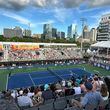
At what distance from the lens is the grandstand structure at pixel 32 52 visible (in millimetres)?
46997

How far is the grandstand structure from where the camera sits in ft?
154

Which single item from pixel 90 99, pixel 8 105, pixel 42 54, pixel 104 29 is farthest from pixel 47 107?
pixel 104 29

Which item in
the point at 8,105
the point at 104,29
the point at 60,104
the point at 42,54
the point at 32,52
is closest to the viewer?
the point at 8,105

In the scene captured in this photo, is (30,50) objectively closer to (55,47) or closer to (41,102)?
(55,47)

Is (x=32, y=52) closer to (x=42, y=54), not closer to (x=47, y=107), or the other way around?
(x=42, y=54)

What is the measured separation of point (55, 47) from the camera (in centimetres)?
6219

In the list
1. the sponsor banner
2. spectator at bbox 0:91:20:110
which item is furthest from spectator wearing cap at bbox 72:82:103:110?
the sponsor banner

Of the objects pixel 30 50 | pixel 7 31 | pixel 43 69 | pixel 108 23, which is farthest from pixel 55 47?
pixel 7 31

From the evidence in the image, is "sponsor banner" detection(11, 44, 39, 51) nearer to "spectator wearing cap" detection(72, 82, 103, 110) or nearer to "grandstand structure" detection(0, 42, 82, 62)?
"grandstand structure" detection(0, 42, 82, 62)

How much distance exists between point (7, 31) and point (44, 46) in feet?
266

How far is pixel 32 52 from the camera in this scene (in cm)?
5259

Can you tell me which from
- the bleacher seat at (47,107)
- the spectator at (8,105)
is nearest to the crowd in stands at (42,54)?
the bleacher seat at (47,107)

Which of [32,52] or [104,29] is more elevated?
[104,29]

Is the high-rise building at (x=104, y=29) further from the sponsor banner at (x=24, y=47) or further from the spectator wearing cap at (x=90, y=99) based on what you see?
the spectator wearing cap at (x=90, y=99)
